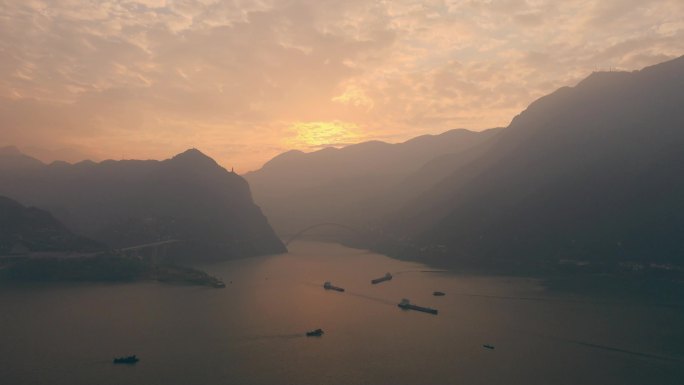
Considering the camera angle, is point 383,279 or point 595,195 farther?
point 595,195

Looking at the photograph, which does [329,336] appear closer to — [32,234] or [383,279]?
[383,279]

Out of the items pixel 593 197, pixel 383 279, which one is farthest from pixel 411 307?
pixel 593 197

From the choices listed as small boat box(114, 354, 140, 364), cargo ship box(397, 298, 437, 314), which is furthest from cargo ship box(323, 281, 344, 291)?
small boat box(114, 354, 140, 364)

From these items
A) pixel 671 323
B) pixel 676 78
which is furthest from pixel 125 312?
pixel 676 78

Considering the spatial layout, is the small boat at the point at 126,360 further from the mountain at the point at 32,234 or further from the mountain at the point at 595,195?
the mountain at the point at 595,195

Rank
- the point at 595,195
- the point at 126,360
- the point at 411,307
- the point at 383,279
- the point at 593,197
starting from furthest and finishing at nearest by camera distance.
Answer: the point at 595,195
the point at 593,197
the point at 383,279
the point at 411,307
the point at 126,360

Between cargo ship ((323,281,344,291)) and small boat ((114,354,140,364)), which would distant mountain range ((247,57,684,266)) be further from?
small boat ((114,354,140,364))
